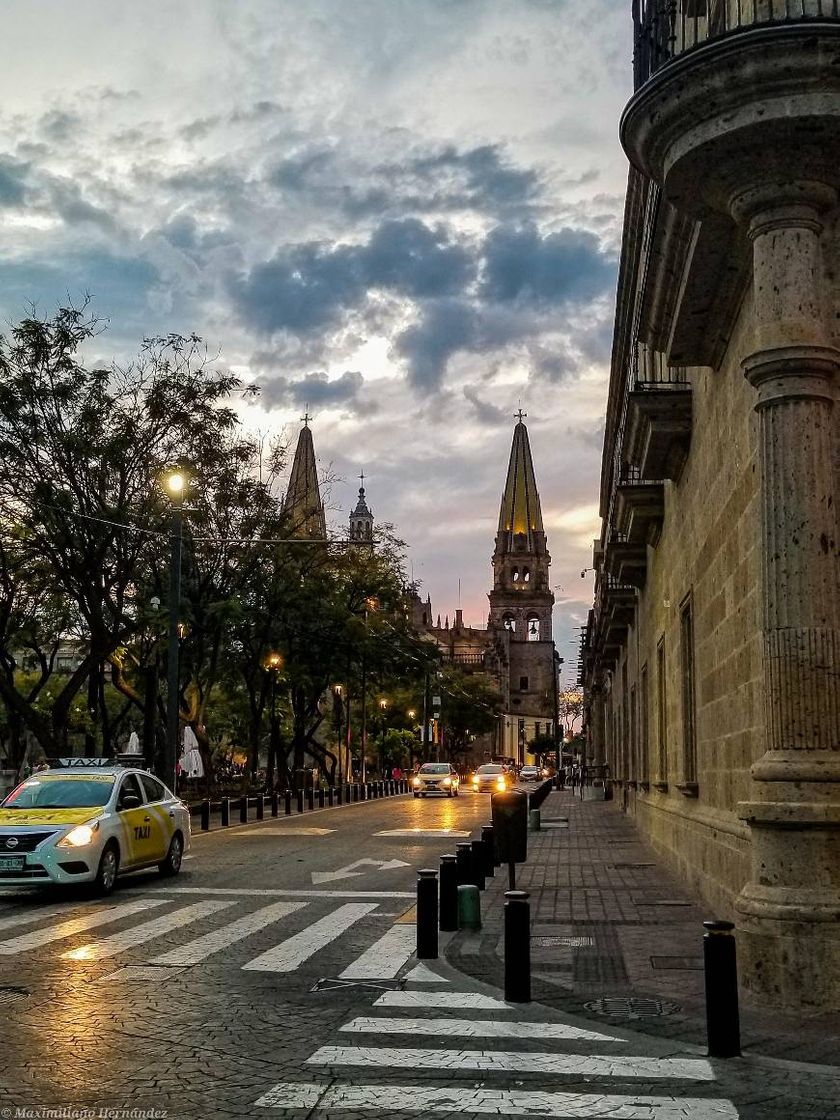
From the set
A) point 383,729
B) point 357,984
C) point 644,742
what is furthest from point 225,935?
point 383,729

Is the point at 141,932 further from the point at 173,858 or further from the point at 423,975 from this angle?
the point at 173,858

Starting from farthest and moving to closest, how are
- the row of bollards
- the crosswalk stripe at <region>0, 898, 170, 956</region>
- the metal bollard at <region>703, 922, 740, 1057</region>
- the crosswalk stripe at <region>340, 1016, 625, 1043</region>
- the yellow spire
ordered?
the yellow spire, the row of bollards, the crosswalk stripe at <region>0, 898, 170, 956</region>, the crosswalk stripe at <region>340, 1016, 625, 1043</region>, the metal bollard at <region>703, 922, 740, 1057</region>

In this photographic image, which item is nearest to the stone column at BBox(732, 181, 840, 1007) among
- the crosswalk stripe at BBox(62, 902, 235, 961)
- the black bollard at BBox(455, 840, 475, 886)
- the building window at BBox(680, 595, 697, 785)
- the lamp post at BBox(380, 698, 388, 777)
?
the black bollard at BBox(455, 840, 475, 886)

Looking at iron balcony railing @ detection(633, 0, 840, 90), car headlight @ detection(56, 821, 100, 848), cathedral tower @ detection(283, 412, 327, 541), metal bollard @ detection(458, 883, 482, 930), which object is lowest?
metal bollard @ detection(458, 883, 482, 930)

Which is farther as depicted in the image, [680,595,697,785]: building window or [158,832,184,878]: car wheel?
[158,832,184,878]: car wheel

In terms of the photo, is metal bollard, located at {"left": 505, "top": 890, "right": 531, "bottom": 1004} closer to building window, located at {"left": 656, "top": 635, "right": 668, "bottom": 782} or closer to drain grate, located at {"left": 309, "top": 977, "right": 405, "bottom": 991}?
drain grate, located at {"left": 309, "top": 977, "right": 405, "bottom": 991}

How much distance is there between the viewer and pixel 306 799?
4450cm

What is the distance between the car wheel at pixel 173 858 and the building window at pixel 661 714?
763 centimetres

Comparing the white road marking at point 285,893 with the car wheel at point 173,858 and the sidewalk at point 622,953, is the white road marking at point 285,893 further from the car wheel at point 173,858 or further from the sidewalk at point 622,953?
the car wheel at point 173,858

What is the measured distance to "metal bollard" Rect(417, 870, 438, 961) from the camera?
9734 millimetres

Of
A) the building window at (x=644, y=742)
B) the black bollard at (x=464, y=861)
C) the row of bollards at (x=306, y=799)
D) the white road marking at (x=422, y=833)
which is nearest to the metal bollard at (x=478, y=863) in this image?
the black bollard at (x=464, y=861)

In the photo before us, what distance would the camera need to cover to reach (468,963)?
31.0ft

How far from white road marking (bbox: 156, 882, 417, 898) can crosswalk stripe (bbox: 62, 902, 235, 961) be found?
3.31 feet

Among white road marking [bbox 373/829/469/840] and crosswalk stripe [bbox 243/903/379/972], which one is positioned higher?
crosswalk stripe [bbox 243/903/379/972]
